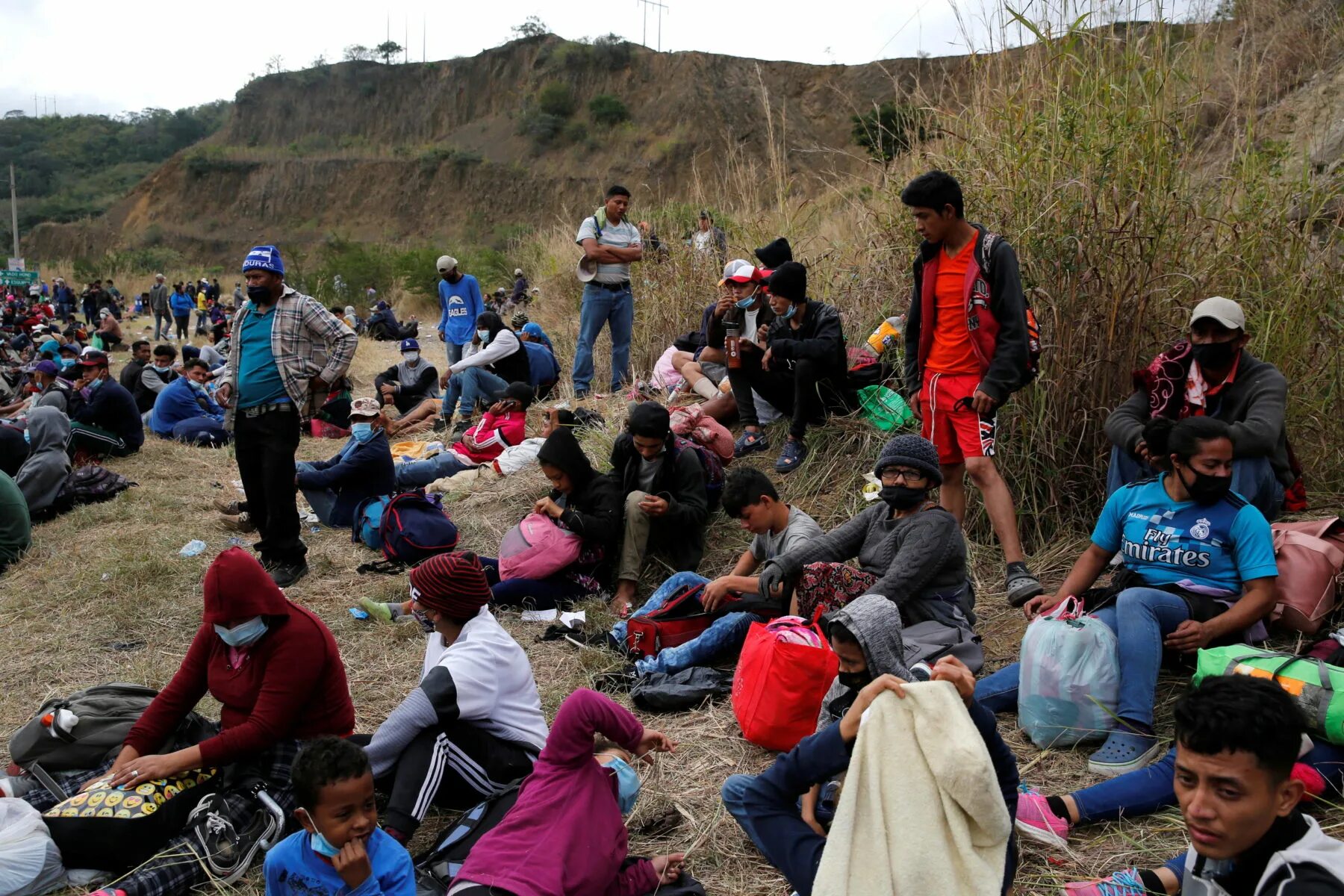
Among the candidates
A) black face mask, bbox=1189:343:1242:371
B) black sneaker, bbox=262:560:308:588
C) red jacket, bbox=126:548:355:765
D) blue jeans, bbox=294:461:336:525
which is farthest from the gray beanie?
blue jeans, bbox=294:461:336:525

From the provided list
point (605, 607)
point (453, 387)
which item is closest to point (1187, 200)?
point (605, 607)

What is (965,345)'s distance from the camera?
4.69m

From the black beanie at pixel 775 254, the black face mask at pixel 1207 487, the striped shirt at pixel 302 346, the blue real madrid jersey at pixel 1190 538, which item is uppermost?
the black beanie at pixel 775 254

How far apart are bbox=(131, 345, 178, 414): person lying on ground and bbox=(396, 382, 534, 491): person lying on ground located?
15.1 ft

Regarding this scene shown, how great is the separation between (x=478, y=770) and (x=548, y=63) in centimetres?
5524

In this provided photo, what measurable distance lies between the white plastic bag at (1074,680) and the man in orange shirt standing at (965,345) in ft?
2.73

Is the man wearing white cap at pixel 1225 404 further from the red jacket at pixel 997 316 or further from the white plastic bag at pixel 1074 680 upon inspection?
the white plastic bag at pixel 1074 680

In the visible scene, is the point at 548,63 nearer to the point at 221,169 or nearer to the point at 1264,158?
the point at 221,169

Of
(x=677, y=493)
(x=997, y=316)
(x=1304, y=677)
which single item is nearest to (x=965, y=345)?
(x=997, y=316)

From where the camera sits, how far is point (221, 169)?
2162 inches

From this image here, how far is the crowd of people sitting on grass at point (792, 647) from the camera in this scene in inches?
87.2

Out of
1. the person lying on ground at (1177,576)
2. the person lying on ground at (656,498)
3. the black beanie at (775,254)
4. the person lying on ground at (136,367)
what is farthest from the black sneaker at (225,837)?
the person lying on ground at (136,367)

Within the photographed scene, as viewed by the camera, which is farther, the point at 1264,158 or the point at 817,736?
the point at 1264,158

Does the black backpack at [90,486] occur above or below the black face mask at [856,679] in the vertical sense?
below
